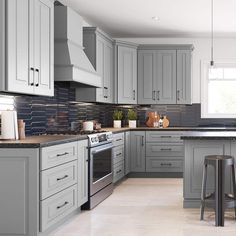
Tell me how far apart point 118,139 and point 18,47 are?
3.24 metres

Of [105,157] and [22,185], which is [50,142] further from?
[105,157]

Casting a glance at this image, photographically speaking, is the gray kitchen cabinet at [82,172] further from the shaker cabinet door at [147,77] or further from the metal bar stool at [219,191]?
the shaker cabinet door at [147,77]

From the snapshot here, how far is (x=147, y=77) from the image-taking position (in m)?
8.26

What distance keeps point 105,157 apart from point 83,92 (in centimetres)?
130

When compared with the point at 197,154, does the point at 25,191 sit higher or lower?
lower

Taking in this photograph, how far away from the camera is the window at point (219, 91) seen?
8.48 metres

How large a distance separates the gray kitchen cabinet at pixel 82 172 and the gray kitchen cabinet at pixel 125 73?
9.57ft

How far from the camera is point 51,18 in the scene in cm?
490

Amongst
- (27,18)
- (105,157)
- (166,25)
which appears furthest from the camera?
(166,25)

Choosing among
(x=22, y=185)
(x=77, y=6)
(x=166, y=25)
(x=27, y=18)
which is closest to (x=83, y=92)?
(x=77, y=6)

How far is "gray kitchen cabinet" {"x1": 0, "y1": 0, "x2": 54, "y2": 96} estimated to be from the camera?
3816 mm

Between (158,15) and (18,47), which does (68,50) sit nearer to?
(18,47)

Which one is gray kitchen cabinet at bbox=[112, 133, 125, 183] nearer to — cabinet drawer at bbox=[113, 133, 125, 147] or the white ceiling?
cabinet drawer at bbox=[113, 133, 125, 147]

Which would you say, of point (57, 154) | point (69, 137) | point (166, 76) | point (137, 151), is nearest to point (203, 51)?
point (166, 76)
